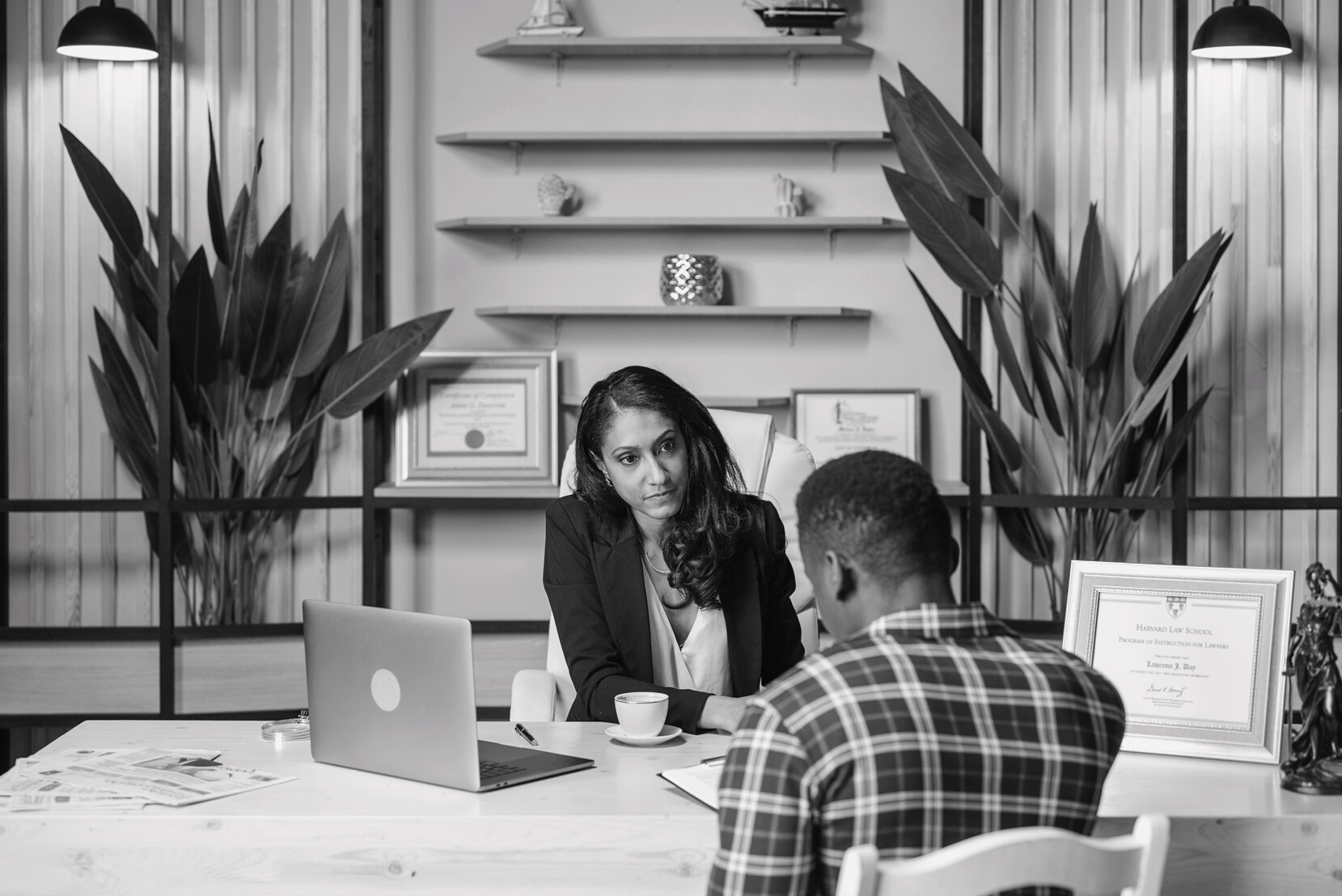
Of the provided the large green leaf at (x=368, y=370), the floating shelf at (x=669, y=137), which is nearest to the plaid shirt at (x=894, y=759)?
the large green leaf at (x=368, y=370)

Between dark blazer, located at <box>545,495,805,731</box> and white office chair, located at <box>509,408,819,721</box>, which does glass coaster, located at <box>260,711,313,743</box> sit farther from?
white office chair, located at <box>509,408,819,721</box>

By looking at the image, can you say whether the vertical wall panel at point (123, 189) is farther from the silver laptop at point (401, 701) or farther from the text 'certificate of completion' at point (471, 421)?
the silver laptop at point (401, 701)

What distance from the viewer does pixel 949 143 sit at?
3.30 meters

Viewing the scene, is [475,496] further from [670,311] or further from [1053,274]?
[1053,274]

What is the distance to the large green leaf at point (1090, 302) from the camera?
11.0 ft

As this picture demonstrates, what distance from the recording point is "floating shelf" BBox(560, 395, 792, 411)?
371 cm

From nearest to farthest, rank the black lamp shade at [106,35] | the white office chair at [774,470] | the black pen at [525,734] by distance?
the black pen at [525,734], the white office chair at [774,470], the black lamp shade at [106,35]

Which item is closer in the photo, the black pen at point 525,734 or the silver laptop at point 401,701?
the silver laptop at point 401,701

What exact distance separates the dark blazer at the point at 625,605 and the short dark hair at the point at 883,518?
102 centimetres

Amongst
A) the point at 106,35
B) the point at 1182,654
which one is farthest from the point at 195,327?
the point at 1182,654

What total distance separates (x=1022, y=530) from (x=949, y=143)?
3.51ft

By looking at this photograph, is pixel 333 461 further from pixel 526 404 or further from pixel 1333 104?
pixel 1333 104

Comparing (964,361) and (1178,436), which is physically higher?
(964,361)

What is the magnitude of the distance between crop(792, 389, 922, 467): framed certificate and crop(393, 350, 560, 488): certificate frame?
0.72 meters
